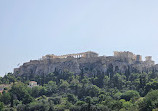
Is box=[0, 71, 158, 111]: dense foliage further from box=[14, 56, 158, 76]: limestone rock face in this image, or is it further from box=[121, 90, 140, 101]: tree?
box=[14, 56, 158, 76]: limestone rock face

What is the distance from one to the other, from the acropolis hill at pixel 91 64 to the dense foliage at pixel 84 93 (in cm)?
336

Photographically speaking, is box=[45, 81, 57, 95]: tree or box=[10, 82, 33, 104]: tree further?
box=[45, 81, 57, 95]: tree

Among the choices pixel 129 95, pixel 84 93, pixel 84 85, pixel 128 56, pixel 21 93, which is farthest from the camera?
pixel 128 56

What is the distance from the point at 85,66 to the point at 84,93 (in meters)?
20.2

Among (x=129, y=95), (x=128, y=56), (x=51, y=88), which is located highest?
(x=128, y=56)

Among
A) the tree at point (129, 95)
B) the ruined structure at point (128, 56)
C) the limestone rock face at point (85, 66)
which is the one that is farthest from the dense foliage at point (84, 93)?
the ruined structure at point (128, 56)

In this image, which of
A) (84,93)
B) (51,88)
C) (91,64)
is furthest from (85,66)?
(84,93)

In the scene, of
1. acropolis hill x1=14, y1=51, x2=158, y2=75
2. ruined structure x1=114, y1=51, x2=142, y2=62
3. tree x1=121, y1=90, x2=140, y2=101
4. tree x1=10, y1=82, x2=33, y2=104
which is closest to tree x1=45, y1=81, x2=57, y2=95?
tree x1=10, y1=82, x2=33, y2=104

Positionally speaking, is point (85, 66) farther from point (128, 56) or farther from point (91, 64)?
point (128, 56)

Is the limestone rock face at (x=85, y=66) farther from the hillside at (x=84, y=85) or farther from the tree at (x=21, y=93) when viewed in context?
the tree at (x=21, y=93)

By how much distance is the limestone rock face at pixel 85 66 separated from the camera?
258ft

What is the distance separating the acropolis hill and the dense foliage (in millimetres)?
3358

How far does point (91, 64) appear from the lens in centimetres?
8125

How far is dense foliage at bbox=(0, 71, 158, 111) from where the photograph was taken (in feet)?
157
